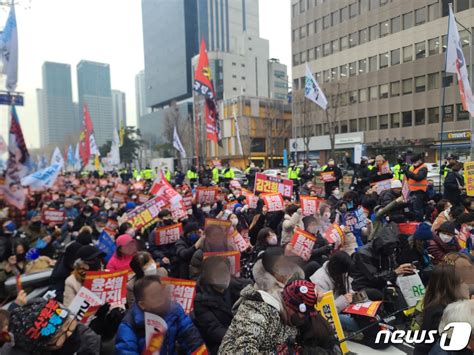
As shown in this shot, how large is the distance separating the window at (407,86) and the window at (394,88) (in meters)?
0.61

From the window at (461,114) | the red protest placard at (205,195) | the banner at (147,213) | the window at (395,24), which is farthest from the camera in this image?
the window at (395,24)

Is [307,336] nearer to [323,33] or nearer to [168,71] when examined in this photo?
[323,33]

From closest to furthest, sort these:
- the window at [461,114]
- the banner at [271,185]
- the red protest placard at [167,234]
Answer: the red protest placard at [167,234] < the banner at [271,185] < the window at [461,114]

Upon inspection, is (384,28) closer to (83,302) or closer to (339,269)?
(339,269)

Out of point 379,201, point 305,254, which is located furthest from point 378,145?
point 305,254

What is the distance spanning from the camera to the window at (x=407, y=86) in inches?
1599

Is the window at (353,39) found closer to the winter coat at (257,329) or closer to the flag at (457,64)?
the flag at (457,64)

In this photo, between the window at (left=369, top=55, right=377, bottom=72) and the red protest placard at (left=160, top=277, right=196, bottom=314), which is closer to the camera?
the red protest placard at (left=160, top=277, right=196, bottom=314)

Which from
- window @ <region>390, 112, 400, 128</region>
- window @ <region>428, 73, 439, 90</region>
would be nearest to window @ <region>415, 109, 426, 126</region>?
window @ <region>390, 112, 400, 128</region>

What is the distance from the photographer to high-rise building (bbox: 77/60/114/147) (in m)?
106

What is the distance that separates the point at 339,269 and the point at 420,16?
4403 cm

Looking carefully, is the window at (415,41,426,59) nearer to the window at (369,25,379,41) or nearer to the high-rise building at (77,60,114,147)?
the window at (369,25,379,41)

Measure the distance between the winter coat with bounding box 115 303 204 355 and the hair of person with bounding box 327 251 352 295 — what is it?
1.90 m

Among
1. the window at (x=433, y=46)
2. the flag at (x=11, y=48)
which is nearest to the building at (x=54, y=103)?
the window at (x=433, y=46)
